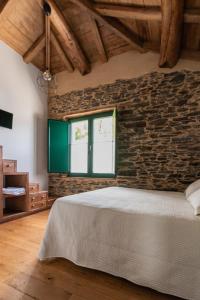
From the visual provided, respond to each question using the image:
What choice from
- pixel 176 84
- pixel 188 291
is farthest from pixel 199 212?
pixel 176 84

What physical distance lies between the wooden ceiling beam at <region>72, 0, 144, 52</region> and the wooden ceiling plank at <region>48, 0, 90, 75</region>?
1.57 ft

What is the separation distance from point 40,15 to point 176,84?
9.63 ft

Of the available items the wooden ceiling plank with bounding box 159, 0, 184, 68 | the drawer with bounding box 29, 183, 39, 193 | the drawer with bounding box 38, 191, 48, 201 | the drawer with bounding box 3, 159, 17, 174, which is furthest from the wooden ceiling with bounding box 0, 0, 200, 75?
the drawer with bounding box 38, 191, 48, 201

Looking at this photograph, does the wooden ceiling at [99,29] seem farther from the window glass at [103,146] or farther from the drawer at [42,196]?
the drawer at [42,196]

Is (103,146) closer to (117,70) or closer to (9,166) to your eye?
(117,70)

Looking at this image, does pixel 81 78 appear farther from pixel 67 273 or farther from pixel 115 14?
pixel 67 273

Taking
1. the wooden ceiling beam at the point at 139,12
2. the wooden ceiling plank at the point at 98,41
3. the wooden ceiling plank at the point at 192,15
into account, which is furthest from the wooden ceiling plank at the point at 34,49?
the wooden ceiling plank at the point at 192,15

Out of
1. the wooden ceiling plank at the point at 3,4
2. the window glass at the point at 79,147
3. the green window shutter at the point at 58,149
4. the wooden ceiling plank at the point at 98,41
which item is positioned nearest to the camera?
the wooden ceiling plank at the point at 3,4

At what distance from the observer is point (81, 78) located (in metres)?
4.71

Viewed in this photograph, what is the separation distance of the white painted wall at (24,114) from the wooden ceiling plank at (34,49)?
0.15m

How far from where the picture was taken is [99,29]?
Answer: 3791mm

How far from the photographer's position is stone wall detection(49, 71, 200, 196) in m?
3.41

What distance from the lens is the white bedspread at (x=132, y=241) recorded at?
1.47 meters

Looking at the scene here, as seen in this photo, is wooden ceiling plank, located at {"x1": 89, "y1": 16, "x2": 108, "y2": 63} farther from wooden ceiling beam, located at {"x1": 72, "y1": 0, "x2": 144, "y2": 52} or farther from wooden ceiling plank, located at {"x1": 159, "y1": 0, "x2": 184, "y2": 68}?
wooden ceiling plank, located at {"x1": 159, "y1": 0, "x2": 184, "y2": 68}
